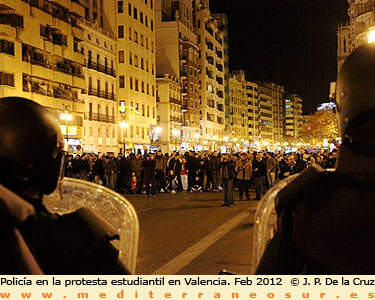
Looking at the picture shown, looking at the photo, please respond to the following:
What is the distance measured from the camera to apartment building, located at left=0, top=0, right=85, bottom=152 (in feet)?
126

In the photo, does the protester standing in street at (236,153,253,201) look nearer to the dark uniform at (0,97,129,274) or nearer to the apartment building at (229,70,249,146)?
the dark uniform at (0,97,129,274)

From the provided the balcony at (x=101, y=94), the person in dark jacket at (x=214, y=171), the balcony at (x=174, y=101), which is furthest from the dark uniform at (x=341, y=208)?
the balcony at (x=174, y=101)

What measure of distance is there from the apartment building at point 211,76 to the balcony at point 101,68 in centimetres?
3207

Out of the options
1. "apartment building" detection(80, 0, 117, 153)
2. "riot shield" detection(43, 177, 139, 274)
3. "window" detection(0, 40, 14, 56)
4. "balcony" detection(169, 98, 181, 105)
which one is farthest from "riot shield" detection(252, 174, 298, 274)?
"balcony" detection(169, 98, 181, 105)

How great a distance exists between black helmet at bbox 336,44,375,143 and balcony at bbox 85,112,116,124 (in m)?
51.1

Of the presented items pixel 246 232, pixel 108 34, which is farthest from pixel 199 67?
pixel 246 232

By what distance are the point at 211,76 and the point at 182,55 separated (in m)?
16.1

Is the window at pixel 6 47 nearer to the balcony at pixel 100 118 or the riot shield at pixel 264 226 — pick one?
the balcony at pixel 100 118

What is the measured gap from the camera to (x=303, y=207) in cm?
172

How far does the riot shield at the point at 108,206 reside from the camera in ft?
7.66

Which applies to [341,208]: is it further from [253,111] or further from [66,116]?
[253,111]

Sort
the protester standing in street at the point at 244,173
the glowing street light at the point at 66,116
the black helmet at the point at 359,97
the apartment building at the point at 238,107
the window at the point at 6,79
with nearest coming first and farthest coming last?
the black helmet at the point at 359,97 → the protester standing in street at the point at 244,173 → the window at the point at 6,79 → the glowing street light at the point at 66,116 → the apartment building at the point at 238,107

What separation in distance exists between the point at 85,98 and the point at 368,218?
51.8 m

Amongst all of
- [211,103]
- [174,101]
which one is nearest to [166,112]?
[174,101]
